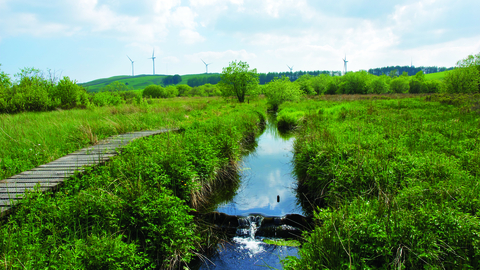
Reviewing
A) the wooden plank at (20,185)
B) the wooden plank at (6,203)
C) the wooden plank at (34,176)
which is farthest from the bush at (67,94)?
the wooden plank at (6,203)

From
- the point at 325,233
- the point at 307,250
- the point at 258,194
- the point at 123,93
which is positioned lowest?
the point at 258,194

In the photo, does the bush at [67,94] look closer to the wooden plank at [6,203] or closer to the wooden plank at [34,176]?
the wooden plank at [34,176]

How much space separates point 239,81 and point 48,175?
38.9m

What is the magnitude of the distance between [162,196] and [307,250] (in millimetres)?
2605

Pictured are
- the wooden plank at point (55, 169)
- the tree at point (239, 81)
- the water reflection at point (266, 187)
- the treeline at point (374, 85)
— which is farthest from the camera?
the tree at point (239, 81)

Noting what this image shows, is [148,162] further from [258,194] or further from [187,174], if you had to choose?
[258,194]

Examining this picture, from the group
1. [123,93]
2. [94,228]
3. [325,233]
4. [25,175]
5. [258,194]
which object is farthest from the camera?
[123,93]

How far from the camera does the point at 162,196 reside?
4.41 meters

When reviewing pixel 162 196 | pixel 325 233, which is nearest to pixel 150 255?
pixel 162 196

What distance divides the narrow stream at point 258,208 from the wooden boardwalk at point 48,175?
3.32 m

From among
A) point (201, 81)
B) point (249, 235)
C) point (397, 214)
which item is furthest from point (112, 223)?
point (201, 81)

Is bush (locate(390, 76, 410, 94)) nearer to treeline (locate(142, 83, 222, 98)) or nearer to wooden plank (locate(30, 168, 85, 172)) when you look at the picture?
treeline (locate(142, 83, 222, 98))

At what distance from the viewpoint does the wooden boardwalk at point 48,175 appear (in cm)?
418

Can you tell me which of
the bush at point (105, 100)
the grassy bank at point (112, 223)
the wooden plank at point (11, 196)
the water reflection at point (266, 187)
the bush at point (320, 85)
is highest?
the bush at point (320, 85)
